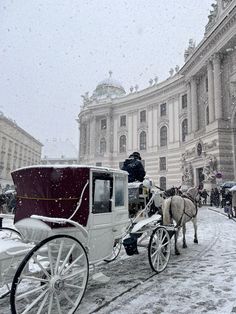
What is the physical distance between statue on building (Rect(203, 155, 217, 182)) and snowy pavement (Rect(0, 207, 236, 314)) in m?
19.6

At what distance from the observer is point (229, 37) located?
968 inches

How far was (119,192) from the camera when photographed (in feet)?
16.4

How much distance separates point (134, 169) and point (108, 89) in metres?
49.5

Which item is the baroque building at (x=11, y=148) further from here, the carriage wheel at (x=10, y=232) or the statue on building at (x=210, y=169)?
the carriage wheel at (x=10, y=232)

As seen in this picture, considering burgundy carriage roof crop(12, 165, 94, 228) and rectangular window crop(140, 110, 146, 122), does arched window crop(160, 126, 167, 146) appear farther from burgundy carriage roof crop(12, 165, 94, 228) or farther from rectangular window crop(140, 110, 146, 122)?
burgundy carriage roof crop(12, 165, 94, 228)

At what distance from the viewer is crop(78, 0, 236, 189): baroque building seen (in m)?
25.6

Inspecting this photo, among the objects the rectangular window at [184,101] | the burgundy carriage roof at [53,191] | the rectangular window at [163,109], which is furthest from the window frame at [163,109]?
the burgundy carriage roof at [53,191]

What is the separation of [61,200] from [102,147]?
4544 cm

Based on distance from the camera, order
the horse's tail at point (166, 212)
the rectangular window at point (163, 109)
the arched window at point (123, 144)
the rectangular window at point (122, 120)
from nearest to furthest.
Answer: the horse's tail at point (166, 212) < the rectangular window at point (163, 109) < the arched window at point (123, 144) < the rectangular window at point (122, 120)

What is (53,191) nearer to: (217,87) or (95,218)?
(95,218)

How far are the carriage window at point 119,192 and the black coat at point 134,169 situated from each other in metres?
1.39

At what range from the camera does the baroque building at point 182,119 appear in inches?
1007

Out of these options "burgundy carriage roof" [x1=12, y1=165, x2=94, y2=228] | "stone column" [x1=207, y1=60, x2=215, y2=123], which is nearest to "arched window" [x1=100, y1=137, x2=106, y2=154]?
"stone column" [x1=207, y1=60, x2=215, y2=123]

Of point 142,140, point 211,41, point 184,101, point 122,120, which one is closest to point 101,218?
point 211,41
